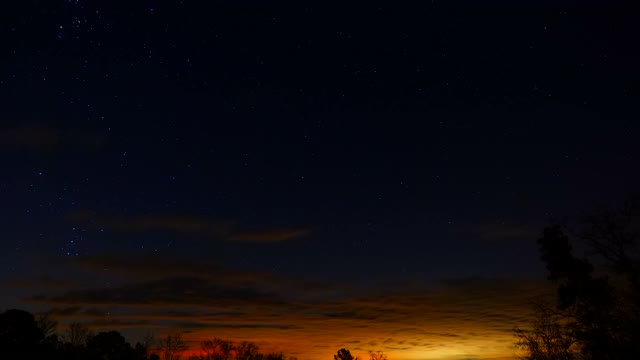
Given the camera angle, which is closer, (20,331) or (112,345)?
(20,331)

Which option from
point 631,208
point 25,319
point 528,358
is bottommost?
point 528,358

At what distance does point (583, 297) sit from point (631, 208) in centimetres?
1118

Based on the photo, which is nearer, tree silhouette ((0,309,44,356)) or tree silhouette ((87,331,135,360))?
tree silhouette ((0,309,44,356))

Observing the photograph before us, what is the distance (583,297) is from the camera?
40.2 meters

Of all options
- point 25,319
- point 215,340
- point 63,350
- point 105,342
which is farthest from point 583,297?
point 215,340

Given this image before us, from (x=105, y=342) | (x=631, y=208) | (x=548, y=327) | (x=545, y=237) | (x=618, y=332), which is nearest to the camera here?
(x=631, y=208)

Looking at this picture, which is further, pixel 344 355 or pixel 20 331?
pixel 344 355

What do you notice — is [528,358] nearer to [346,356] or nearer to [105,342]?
[105,342]

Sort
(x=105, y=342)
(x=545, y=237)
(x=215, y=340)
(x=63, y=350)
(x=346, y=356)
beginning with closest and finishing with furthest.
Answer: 1. (x=545, y=237)
2. (x=63, y=350)
3. (x=105, y=342)
4. (x=215, y=340)
5. (x=346, y=356)

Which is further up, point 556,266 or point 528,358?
point 556,266

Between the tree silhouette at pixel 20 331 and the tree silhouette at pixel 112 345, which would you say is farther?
the tree silhouette at pixel 112 345

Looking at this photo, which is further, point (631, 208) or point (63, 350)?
point (63, 350)

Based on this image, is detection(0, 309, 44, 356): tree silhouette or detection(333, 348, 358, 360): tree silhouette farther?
detection(333, 348, 358, 360): tree silhouette

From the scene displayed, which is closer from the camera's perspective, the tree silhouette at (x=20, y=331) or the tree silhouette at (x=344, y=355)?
the tree silhouette at (x=20, y=331)
